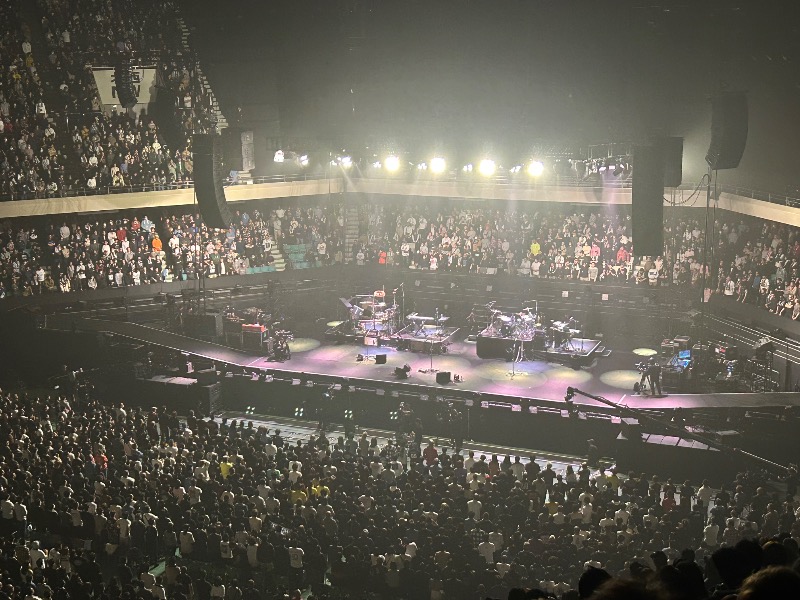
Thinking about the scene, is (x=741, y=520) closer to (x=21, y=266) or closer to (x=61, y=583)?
(x=61, y=583)

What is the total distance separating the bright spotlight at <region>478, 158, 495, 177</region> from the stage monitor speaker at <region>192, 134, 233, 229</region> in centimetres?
868

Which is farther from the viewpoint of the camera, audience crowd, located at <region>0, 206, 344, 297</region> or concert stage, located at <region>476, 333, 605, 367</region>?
audience crowd, located at <region>0, 206, 344, 297</region>

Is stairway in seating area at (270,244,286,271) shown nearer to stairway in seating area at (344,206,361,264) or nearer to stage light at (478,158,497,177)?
stairway in seating area at (344,206,361,264)

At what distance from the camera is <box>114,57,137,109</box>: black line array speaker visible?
Result: 32281 millimetres

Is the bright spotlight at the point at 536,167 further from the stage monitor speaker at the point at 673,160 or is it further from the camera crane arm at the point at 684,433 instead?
the camera crane arm at the point at 684,433

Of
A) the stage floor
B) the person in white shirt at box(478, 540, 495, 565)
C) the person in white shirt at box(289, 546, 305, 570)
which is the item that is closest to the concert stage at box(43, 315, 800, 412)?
the stage floor

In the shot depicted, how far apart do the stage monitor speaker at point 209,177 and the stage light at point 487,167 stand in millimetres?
8679

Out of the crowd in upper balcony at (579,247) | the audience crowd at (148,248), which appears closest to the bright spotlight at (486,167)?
the crowd in upper balcony at (579,247)

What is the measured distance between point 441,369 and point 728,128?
10958mm

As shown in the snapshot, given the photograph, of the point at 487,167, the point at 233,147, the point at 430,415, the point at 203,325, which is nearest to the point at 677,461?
the point at 430,415

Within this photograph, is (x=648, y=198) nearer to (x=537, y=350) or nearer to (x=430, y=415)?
(x=430, y=415)

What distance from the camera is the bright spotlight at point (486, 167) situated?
3011 centimetres

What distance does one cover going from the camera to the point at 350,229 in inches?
1534

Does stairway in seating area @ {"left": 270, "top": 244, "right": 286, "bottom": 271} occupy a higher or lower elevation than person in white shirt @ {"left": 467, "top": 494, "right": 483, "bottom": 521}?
higher
